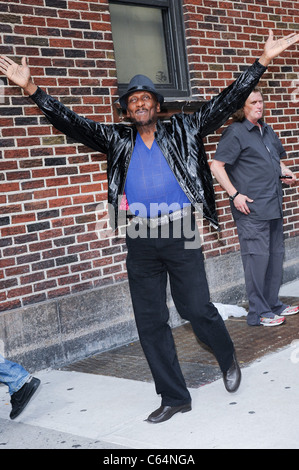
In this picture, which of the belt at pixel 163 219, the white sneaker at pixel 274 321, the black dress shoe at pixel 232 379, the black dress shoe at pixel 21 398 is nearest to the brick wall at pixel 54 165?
the black dress shoe at pixel 21 398

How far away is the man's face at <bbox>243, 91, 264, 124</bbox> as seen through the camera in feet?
19.2

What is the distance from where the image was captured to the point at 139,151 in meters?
4.04

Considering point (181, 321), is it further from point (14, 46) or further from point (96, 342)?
point (14, 46)

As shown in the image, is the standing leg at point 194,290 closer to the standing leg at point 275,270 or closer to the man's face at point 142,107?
the man's face at point 142,107

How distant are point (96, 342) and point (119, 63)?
2.62m

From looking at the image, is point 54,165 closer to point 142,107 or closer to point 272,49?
point 142,107

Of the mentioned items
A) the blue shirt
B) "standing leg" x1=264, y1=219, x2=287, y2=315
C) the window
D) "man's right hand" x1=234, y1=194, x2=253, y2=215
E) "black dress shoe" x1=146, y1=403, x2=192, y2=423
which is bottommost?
"black dress shoe" x1=146, y1=403, x2=192, y2=423

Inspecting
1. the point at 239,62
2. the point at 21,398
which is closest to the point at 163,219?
the point at 21,398

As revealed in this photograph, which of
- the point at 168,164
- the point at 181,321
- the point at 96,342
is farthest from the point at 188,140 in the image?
the point at 181,321

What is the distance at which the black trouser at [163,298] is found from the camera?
4012mm

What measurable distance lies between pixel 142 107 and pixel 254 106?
2.12 metres

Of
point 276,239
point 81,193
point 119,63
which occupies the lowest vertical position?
point 276,239

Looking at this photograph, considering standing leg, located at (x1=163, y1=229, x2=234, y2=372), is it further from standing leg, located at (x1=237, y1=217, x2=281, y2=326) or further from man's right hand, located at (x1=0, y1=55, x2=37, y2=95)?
standing leg, located at (x1=237, y1=217, x2=281, y2=326)

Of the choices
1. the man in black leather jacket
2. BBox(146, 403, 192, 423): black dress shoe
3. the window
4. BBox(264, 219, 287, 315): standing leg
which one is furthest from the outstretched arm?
the window
